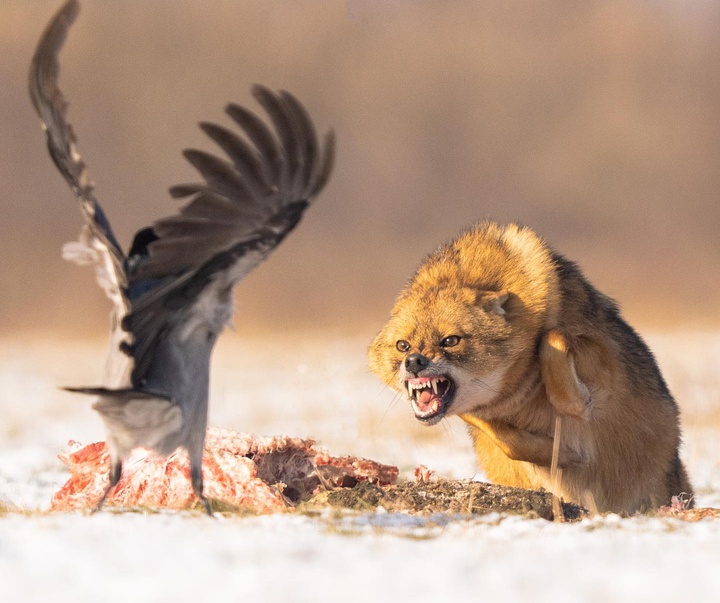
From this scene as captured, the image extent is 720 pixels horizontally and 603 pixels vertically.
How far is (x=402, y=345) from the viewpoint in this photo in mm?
6773

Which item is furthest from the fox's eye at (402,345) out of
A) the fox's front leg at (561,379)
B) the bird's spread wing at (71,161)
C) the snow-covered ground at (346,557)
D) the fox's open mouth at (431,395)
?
the bird's spread wing at (71,161)

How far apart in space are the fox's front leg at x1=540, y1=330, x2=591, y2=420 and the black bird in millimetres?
2310

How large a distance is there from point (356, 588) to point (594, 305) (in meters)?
4.04

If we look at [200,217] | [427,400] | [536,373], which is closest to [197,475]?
[200,217]

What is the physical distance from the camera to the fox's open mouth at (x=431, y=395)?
655cm

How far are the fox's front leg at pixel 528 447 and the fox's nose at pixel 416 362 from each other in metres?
0.76

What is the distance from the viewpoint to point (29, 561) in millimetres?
3846

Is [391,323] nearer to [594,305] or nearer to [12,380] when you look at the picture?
[594,305]

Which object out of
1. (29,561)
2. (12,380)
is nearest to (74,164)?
(29,561)

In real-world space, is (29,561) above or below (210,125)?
below

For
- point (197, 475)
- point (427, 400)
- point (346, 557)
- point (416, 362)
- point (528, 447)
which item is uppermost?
point (416, 362)

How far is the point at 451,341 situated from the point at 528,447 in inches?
34.6

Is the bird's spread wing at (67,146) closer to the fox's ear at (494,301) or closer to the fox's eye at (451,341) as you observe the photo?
the fox's eye at (451,341)

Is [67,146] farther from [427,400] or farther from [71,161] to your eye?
[427,400]
